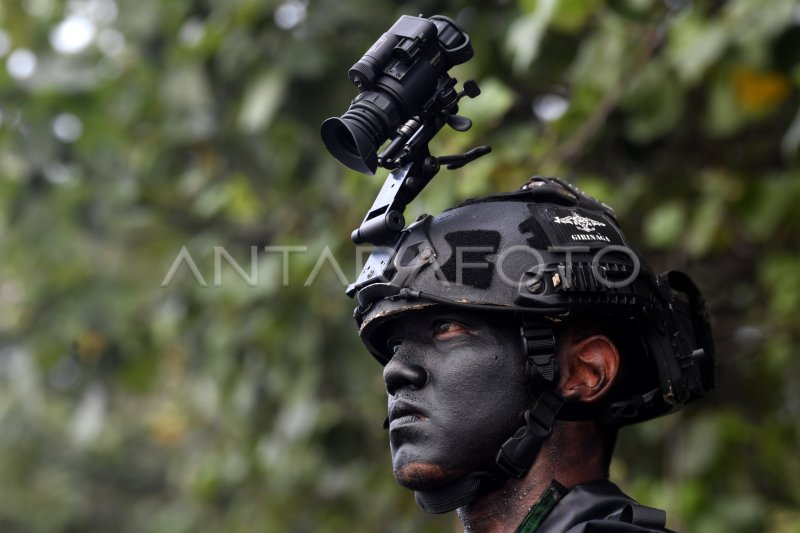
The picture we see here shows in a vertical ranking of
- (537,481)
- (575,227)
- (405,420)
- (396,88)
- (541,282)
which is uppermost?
(396,88)

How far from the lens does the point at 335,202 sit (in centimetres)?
995

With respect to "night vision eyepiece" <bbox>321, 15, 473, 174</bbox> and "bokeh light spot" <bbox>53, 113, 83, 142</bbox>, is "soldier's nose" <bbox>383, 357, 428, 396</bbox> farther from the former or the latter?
"bokeh light spot" <bbox>53, 113, 83, 142</bbox>

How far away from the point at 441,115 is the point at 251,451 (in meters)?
6.97

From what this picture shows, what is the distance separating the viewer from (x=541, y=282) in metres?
4.80

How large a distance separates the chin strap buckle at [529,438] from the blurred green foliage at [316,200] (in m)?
2.84

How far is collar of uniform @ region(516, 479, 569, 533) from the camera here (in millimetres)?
4816

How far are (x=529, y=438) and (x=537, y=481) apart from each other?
0.57 ft

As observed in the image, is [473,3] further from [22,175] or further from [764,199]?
[22,175]

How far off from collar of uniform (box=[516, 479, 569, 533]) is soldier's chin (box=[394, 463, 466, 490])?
0.27 m

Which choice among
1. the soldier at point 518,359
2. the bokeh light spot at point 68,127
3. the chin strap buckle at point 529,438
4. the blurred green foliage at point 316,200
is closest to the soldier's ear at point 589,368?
the soldier at point 518,359

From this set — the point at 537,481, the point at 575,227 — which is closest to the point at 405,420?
the point at 537,481

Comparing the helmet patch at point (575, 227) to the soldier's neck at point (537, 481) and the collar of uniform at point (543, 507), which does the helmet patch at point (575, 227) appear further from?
the collar of uniform at point (543, 507)

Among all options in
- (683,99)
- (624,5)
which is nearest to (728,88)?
(683,99)

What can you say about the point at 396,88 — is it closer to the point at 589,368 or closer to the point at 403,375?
the point at 403,375
